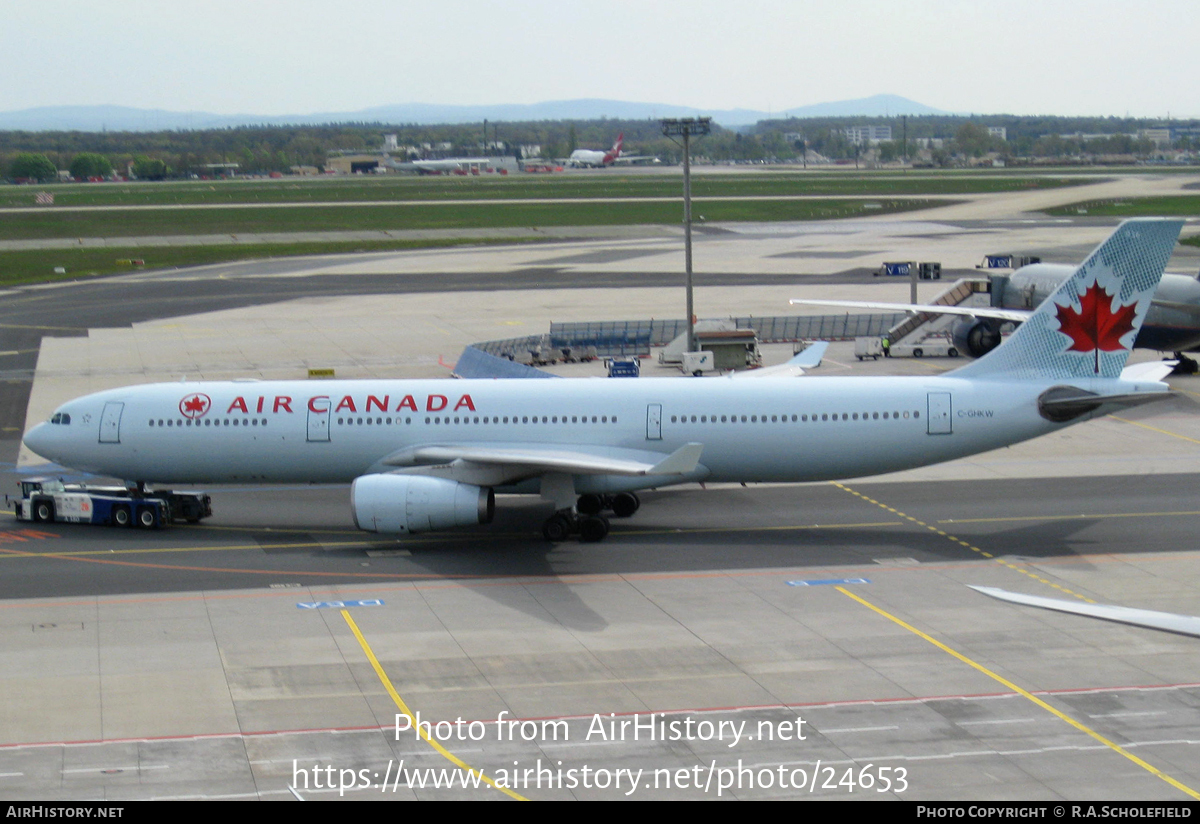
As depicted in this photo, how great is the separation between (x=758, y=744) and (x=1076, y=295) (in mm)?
21143

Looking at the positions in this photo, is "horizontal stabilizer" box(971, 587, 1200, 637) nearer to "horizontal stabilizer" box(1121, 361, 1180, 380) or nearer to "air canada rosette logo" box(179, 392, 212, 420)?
"horizontal stabilizer" box(1121, 361, 1180, 380)

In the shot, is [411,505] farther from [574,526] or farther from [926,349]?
[926,349]

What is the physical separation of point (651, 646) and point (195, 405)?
62.0ft

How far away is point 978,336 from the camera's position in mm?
70438

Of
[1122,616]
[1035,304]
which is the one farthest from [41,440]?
[1035,304]

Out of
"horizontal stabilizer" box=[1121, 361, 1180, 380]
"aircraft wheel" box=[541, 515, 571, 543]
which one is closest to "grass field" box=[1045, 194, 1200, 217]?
"horizontal stabilizer" box=[1121, 361, 1180, 380]

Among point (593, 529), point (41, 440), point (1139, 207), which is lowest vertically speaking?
point (593, 529)

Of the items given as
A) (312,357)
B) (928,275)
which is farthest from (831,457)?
(928,275)

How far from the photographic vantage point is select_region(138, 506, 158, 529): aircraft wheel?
133ft

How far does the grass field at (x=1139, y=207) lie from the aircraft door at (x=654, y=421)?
140082 mm

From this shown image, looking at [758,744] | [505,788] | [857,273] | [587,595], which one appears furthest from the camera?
[857,273]

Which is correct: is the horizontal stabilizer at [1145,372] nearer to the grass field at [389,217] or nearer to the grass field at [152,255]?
the grass field at [152,255]

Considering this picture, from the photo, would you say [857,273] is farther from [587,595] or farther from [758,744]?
[758,744]

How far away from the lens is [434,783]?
866 inches
